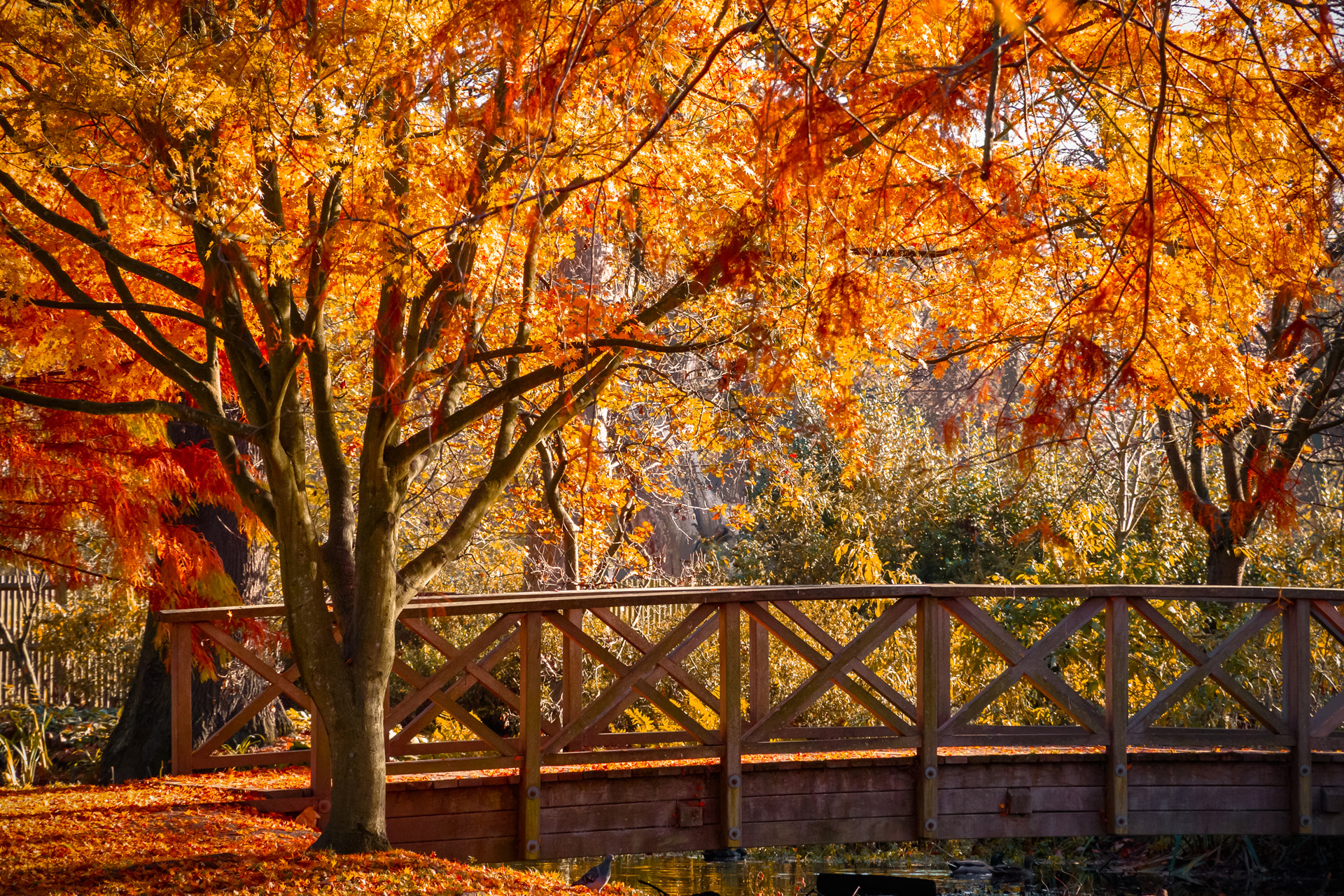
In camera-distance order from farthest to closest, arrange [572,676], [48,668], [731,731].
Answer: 1. [48,668]
2. [572,676]
3. [731,731]

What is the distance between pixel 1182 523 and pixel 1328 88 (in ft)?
32.7

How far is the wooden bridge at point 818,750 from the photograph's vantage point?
6.31 metres

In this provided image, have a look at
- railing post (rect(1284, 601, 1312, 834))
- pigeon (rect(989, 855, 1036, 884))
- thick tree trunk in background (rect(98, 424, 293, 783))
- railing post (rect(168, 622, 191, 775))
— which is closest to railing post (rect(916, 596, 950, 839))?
railing post (rect(1284, 601, 1312, 834))

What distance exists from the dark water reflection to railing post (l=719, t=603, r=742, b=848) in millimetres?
2447

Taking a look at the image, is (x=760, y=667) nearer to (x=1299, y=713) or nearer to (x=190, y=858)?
(x=1299, y=713)

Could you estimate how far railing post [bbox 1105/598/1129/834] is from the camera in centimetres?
673

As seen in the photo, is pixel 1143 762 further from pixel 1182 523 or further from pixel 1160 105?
pixel 1182 523

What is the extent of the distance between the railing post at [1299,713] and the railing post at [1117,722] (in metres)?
1.02

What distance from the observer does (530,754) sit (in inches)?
246

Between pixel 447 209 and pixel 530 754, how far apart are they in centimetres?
298

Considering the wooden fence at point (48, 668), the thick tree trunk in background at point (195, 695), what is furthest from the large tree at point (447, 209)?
the wooden fence at point (48, 668)

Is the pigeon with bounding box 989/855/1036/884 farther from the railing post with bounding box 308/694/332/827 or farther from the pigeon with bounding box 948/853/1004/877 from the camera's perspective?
the railing post with bounding box 308/694/332/827

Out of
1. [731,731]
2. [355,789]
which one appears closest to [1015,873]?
[731,731]

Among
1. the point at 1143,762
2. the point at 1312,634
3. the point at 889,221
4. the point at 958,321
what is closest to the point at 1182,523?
the point at 1312,634
